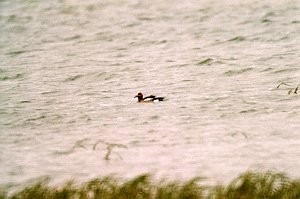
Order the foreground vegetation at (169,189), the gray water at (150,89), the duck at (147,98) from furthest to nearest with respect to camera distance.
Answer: the duck at (147,98)
the gray water at (150,89)
the foreground vegetation at (169,189)

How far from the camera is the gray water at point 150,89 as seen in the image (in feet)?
30.6

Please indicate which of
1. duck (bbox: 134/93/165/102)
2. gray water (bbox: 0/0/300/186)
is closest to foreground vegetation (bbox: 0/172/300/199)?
gray water (bbox: 0/0/300/186)

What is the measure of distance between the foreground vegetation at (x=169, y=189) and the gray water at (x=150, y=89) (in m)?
0.44

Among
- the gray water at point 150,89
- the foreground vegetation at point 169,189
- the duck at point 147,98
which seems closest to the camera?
the foreground vegetation at point 169,189

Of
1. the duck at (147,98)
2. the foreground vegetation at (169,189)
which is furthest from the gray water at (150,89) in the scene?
the foreground vegetation at (169,189)

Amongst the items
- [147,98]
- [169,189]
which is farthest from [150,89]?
[169,189]

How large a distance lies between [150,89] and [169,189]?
5876 mm

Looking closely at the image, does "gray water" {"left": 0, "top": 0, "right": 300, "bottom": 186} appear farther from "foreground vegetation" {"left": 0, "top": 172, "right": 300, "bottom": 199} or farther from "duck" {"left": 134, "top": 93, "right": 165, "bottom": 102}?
"foreground vegetation" {"left": 0, "top": 172, "right": 300, "bottom": 199}

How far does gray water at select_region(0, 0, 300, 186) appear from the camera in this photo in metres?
9.32

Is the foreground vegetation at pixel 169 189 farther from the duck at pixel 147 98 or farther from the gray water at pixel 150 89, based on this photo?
the duck at pixel 147 98

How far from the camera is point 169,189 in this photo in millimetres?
7910

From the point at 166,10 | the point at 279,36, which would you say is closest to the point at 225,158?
the point at 279,36

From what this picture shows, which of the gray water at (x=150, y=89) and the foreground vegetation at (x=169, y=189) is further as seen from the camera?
the gray water at (x=150, y=89)

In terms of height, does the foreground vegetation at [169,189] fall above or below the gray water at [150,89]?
below
